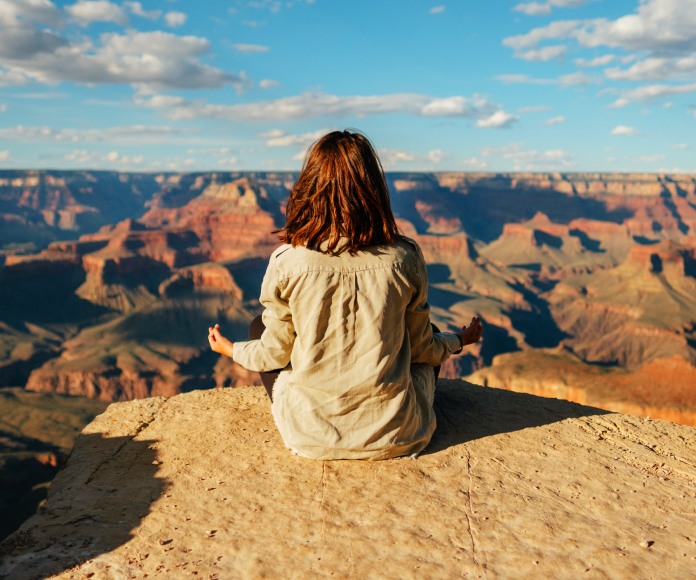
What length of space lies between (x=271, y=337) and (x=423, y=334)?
3.94ft

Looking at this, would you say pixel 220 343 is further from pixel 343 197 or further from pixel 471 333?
pixel 471 333

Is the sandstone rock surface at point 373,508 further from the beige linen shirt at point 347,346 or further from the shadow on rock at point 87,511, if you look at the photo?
the beige linen shirt at point 347,346

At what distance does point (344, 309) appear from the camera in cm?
394

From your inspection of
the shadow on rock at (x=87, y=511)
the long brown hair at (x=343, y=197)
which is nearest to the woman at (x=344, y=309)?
the long brown hair at (x=343, y=197)

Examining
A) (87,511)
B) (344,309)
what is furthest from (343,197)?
(87,511)

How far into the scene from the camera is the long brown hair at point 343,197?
380 centimetres

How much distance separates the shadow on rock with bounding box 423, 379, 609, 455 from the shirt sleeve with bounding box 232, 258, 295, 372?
1.63m

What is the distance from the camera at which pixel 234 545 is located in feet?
11.8

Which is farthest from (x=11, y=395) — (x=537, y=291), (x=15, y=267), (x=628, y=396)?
(x=537, y=291)

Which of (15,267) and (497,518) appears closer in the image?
(497,518)

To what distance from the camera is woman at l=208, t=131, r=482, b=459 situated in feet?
12.6

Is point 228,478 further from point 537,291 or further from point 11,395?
point 537,291

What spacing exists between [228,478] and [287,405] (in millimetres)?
899

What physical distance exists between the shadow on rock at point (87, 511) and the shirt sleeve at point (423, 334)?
2411 mm
